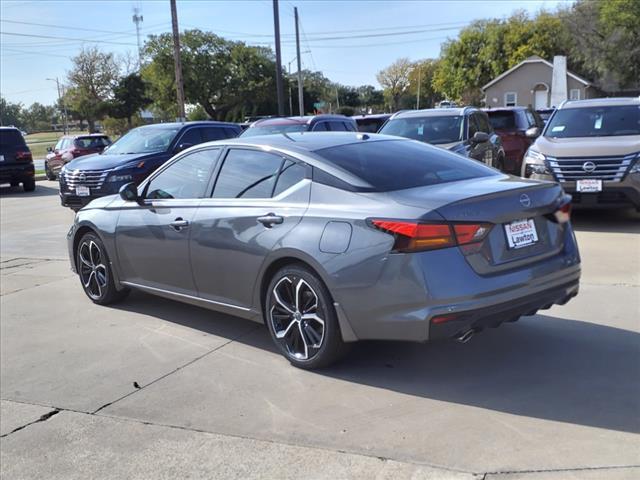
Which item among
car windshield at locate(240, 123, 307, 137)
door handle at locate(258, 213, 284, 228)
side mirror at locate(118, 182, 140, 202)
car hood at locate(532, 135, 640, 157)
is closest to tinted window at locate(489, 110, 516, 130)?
car windshield at locate(240, 123, 307, 137)

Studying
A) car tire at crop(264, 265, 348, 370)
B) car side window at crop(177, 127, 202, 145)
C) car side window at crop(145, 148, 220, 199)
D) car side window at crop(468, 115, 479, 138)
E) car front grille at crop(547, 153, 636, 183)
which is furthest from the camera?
car side window at crop(177, 127, 202, 145)

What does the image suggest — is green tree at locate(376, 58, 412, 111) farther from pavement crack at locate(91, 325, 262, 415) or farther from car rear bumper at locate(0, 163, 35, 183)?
pavement crack at locate(91, 325, 262, 415)

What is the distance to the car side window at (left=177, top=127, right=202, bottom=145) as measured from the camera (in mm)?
12445

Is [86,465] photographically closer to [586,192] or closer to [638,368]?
[638,368]

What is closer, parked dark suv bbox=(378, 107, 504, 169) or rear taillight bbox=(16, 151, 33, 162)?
parked dark suv bbox=(378, 107, 504, 169)

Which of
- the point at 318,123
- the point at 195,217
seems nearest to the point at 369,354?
the point at 195,217

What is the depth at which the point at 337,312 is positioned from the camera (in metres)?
4.19

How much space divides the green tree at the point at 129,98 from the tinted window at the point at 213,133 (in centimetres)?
4462

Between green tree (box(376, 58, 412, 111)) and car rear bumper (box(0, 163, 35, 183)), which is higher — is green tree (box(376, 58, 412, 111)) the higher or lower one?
the higher one

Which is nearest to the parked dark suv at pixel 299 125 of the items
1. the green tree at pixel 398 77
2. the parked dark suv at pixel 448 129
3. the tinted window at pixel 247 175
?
the parked dark suv at pixel 448 129

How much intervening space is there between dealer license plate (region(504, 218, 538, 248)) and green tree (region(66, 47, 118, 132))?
54.0 m

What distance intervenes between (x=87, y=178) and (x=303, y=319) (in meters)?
8.30

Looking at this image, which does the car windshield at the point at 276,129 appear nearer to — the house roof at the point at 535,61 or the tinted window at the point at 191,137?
the tinted window at the point at 191,137

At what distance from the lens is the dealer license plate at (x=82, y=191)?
11533mm
